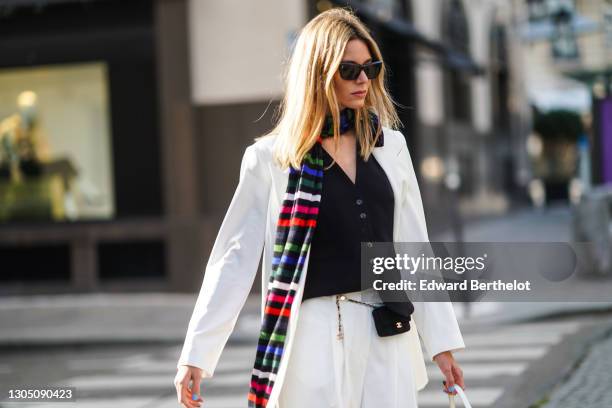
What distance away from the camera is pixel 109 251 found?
46.6ft

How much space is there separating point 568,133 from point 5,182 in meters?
35.4

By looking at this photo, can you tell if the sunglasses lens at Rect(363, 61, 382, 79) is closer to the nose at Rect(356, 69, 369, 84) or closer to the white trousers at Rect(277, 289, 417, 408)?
the nose at Rect(356, 69, 369, 84)

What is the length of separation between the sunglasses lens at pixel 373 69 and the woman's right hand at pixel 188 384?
3.25 ft

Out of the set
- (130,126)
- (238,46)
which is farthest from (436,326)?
(130,126)

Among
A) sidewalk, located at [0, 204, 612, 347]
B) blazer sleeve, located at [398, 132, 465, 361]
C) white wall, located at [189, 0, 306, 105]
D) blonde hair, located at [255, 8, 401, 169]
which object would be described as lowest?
sidewalk, located at [0, 204, 612, 347]

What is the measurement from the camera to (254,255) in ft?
9.80

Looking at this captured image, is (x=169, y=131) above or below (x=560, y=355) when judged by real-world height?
above

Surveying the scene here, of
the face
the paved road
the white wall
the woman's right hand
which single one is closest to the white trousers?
the woman's right hand

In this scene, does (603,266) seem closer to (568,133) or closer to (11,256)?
(11,256)

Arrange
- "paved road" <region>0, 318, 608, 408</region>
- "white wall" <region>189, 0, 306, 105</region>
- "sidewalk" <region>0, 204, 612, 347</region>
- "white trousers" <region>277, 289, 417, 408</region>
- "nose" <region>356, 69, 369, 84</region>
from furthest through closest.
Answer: "white wall" <region>189, 0, 306, 105</region>, "sidewalk" <region>0, 204, 612, 347</region>, "paved road" <region>0, 318, 608, 408</region>, "nose" <region>356, 69, 369, 84</region>, "white trousers" <region>277, 289, 417, 408</region>

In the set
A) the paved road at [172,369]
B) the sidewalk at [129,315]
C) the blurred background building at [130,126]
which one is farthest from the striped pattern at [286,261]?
the blurred background building at [130,126]

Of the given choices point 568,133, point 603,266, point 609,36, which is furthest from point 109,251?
point 568,133

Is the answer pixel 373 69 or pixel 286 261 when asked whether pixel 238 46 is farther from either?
pixel 286 261

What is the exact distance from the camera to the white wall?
1385 cm
